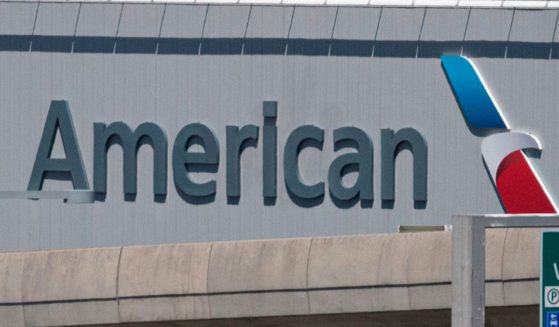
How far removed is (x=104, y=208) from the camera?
3338 cm

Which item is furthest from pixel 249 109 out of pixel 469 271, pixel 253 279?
pixel 469 271

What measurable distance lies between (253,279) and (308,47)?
46.5ft

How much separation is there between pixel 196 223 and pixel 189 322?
43.6 feet

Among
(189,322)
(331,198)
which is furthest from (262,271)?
(331,198)

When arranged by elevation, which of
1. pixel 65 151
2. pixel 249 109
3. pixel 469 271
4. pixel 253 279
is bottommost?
pixel 253 279

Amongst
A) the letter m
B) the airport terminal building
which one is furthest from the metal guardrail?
the letter m

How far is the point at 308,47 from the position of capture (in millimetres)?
32031

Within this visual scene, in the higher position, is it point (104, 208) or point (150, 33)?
point (150, 33)

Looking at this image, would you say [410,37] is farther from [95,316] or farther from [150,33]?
[95,316]

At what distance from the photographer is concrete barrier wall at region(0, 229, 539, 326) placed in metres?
18.2

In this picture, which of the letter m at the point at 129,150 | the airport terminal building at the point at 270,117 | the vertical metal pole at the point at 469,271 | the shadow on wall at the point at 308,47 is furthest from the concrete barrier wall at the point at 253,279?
the shadow on wall at the point at 308,47

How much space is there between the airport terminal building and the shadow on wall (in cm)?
3

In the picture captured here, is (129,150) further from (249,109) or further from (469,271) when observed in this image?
(469,271)

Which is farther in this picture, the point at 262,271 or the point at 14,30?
the point at 14,30
